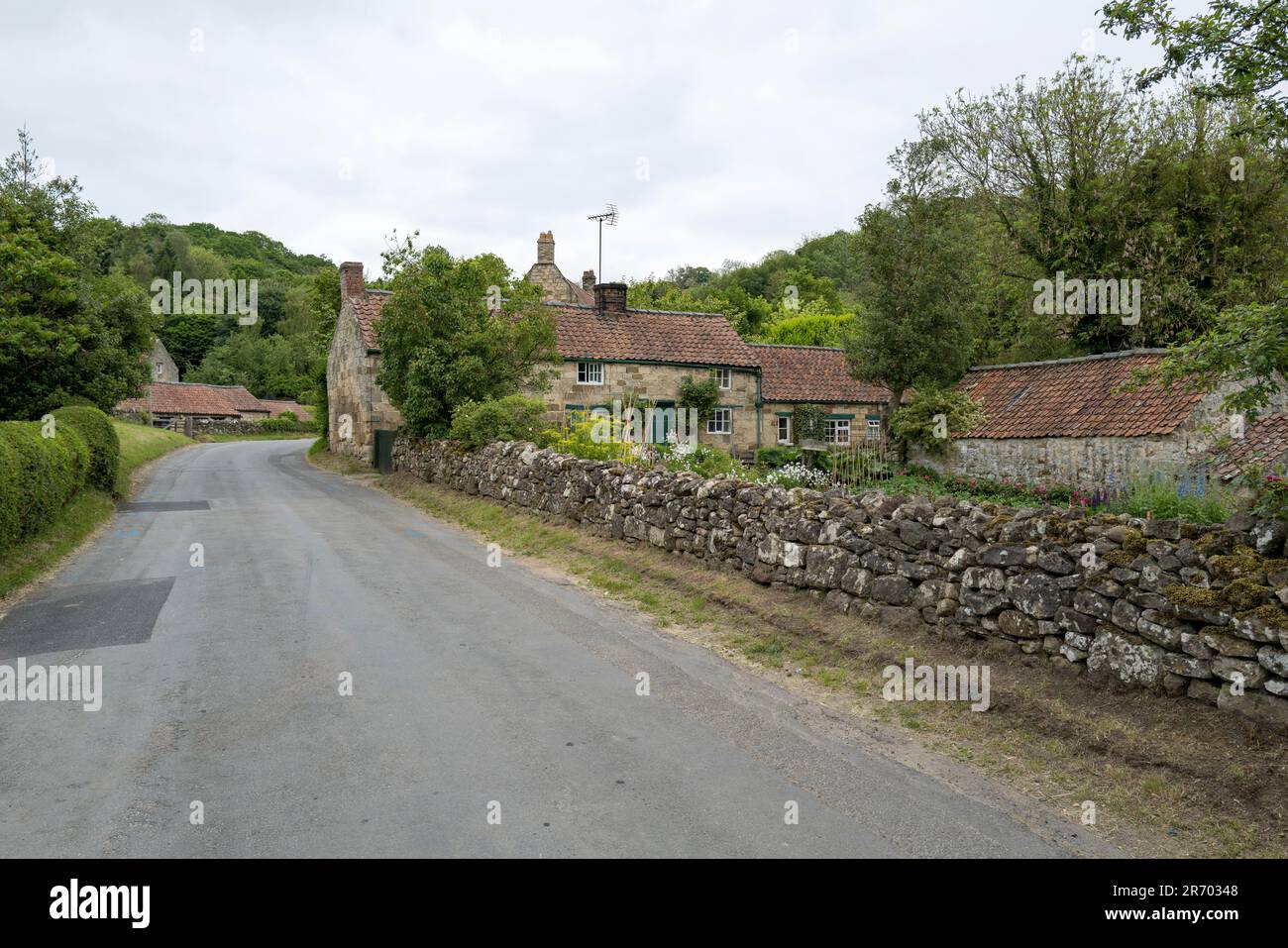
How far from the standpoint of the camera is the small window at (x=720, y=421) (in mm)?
36219

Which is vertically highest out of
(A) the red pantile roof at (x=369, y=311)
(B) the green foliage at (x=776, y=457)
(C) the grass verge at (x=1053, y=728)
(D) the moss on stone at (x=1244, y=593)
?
(A) the red pantile roof at (x=369, y=311)

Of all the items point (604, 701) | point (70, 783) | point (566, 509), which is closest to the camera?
point (70, 783)

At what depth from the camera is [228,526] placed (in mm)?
18422

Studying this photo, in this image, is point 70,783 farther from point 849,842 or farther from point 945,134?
point 945,134

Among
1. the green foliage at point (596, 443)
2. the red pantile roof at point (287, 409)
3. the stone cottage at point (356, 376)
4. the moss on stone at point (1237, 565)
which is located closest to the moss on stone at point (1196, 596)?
the moss on stone at point (1237, 565)

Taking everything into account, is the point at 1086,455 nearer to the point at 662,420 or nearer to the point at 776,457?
the point at 776,457

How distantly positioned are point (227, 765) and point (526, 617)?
5017mm

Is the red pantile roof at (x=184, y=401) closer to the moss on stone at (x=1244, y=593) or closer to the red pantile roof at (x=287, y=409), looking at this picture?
the red pantile roof at (x=287, y=409)

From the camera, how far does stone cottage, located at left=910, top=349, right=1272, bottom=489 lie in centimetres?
1772

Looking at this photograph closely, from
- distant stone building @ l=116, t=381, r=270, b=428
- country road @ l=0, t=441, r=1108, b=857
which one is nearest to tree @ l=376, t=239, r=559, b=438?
country road @ l=0, t=441, r=1108, b=857

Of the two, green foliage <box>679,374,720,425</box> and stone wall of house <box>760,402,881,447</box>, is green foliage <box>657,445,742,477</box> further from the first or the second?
stone wall of house <box>760,402,881,447</box>

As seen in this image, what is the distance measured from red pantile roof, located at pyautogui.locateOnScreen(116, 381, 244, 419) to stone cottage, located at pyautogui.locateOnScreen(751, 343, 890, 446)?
2081 inches

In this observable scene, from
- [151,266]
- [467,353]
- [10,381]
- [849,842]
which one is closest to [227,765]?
[849,842]

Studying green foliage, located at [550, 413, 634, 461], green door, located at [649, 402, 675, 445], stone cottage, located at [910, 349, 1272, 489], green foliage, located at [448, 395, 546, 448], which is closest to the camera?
stone cottage, located at [910, 349, 1272, 489]
